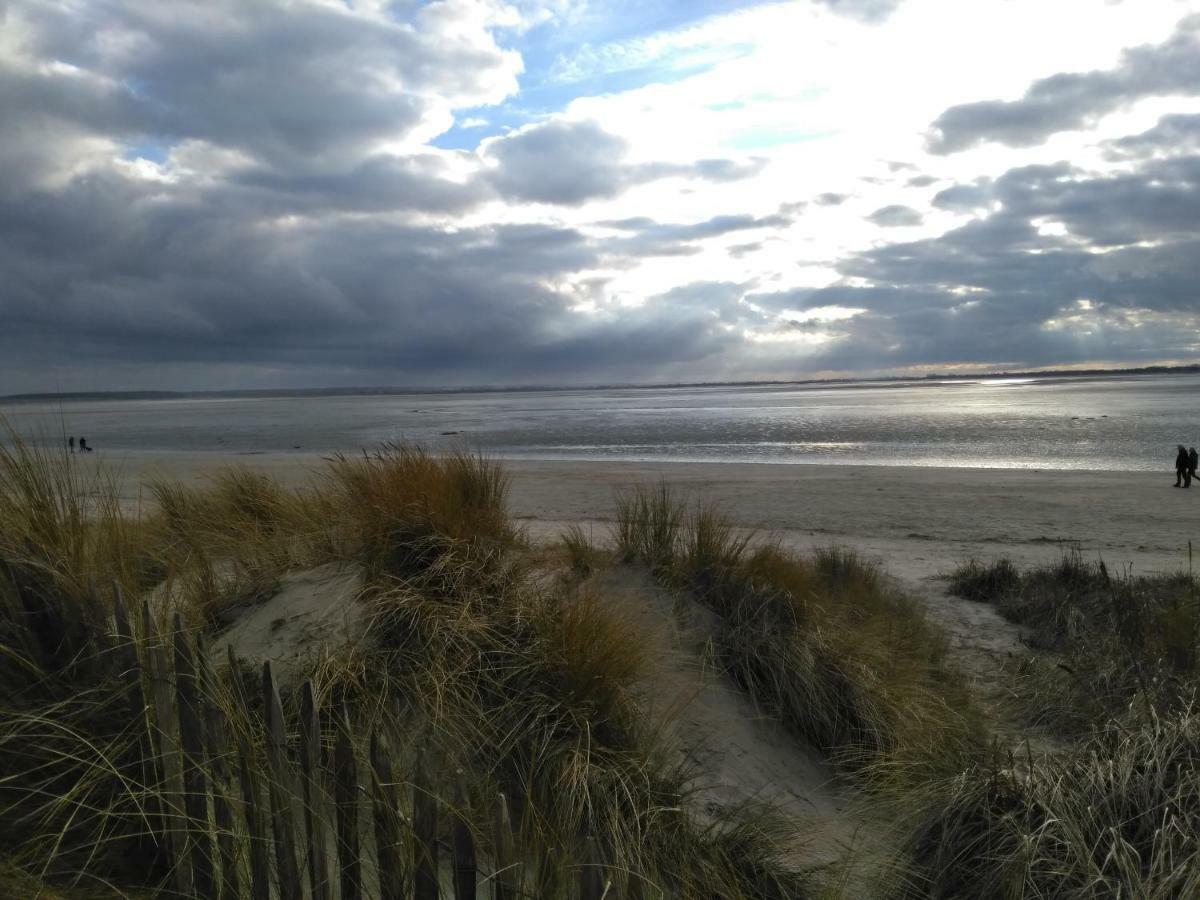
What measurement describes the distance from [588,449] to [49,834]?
117 ft

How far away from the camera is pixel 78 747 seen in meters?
3.12

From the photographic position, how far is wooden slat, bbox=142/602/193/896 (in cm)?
269

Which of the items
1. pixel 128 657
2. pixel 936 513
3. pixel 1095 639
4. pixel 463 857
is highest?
pixel 128 657

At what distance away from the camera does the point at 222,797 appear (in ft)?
8.89

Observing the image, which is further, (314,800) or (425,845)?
(314,800)

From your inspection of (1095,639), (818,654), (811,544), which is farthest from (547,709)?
(811,544)

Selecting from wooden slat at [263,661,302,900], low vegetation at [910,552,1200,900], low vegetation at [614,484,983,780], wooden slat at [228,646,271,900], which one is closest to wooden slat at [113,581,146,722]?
wooden slat at [228,646,271,900]

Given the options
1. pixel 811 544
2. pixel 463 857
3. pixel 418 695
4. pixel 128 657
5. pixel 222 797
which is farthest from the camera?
pixel 811 544

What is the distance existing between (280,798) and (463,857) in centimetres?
68

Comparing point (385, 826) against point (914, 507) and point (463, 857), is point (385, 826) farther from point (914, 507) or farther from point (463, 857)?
point (914, 507)

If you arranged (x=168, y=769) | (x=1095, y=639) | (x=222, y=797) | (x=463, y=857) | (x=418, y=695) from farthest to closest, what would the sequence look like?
(x=1095, y=639) → (x=418, y=695) → (x=168, y=769) → (x=222, y=797) → (x=463, y=857)

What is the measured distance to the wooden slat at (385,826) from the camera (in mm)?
2506

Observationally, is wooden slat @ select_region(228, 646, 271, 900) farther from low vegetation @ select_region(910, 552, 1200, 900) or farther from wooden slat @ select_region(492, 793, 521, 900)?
low vegetation @ select_region(910, 552, 1200, 900)

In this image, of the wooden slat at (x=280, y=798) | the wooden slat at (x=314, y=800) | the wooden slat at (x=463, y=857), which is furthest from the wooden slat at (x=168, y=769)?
the wooden slat at (x=463, y=857)
